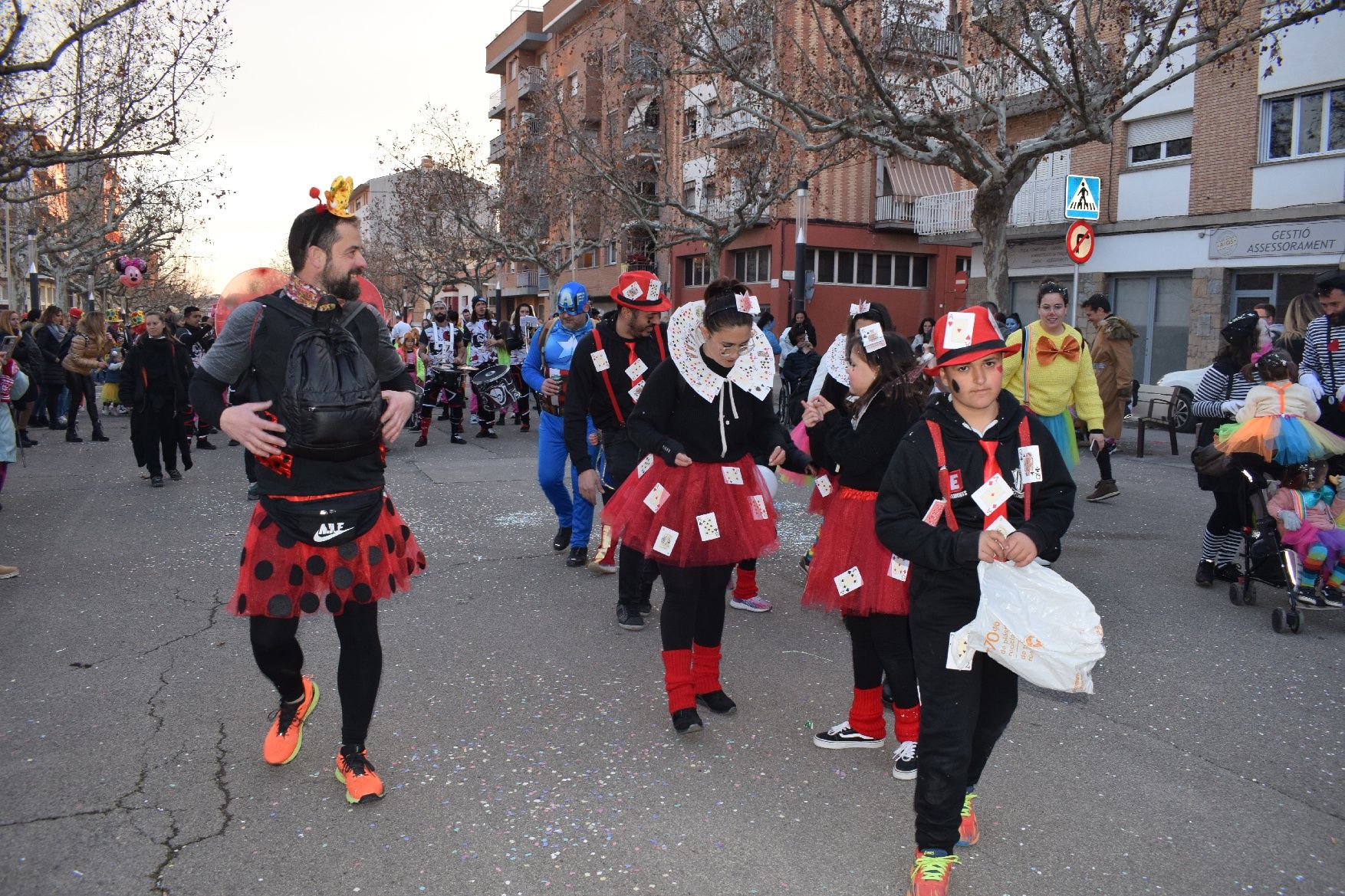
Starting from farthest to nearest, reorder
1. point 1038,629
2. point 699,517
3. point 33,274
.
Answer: point 33,274, point 699,517, point 1038,629

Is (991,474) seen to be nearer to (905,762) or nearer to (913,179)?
(905,762)

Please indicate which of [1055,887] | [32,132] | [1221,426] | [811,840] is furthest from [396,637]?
[32,132]

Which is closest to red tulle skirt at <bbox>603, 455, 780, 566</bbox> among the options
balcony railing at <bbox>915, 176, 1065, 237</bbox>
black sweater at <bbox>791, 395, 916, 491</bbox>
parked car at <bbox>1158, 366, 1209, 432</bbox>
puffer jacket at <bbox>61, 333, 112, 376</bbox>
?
black sweater at <bbox>791, 395, 916, 491</bbox>

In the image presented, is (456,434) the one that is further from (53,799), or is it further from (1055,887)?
(1055,887)

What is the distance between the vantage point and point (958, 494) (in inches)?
115

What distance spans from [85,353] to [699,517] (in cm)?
1404

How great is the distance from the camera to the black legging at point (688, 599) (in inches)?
162

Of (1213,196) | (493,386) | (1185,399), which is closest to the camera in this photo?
(493,386)

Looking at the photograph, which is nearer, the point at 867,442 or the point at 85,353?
the point at 867,442

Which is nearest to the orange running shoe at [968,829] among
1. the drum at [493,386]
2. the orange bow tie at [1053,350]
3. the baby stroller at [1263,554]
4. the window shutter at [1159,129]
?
the baby stroller at [1263,554]

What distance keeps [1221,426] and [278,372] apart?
5.50 meters

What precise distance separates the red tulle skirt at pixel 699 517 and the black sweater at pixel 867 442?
17.0 inches

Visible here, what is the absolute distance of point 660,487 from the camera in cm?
419

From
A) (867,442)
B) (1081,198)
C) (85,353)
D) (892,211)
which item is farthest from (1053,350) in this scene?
(892,211)
